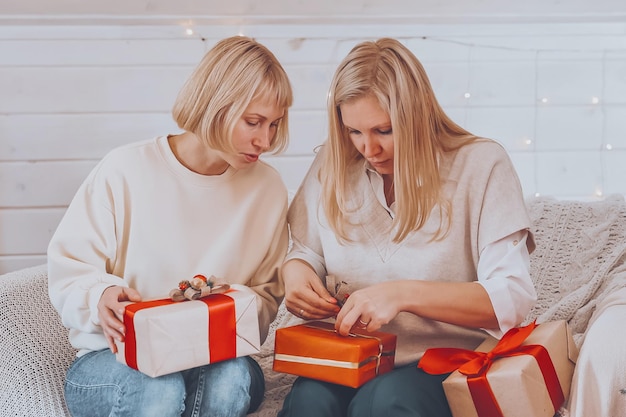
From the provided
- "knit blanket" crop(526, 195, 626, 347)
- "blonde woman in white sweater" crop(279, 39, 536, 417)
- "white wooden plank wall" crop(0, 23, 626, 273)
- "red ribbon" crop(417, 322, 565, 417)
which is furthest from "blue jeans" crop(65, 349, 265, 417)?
"white wooden plank wall" crop(0, 23, 626, 273)

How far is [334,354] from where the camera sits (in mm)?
1202

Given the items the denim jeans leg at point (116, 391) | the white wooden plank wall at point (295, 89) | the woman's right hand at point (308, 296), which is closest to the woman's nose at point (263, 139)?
the woman's right hand at point (308, 296)

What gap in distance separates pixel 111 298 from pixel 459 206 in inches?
25.8

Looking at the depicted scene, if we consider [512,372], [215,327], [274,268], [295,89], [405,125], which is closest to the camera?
[512,372]

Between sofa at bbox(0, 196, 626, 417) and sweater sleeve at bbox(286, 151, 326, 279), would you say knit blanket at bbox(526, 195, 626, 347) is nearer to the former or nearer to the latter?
sofa at bbox(0, 196, 626, 417)

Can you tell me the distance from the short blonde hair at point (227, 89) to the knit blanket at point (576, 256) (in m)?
0.80

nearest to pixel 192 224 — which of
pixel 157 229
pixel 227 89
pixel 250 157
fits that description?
pixel 157 229

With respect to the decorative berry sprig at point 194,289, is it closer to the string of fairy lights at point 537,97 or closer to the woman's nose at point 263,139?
the woman's nose at point 263,139

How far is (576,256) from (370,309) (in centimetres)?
81

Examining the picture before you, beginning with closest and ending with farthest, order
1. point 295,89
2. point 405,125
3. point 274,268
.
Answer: point 405,125
point 274,268
point 295,89

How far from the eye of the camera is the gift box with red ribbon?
1118 mm

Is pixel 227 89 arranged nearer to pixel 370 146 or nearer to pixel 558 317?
pixel 370 146

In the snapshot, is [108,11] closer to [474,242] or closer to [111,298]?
[111,298]

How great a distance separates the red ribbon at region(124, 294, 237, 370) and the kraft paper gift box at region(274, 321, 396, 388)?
86 millimetres
